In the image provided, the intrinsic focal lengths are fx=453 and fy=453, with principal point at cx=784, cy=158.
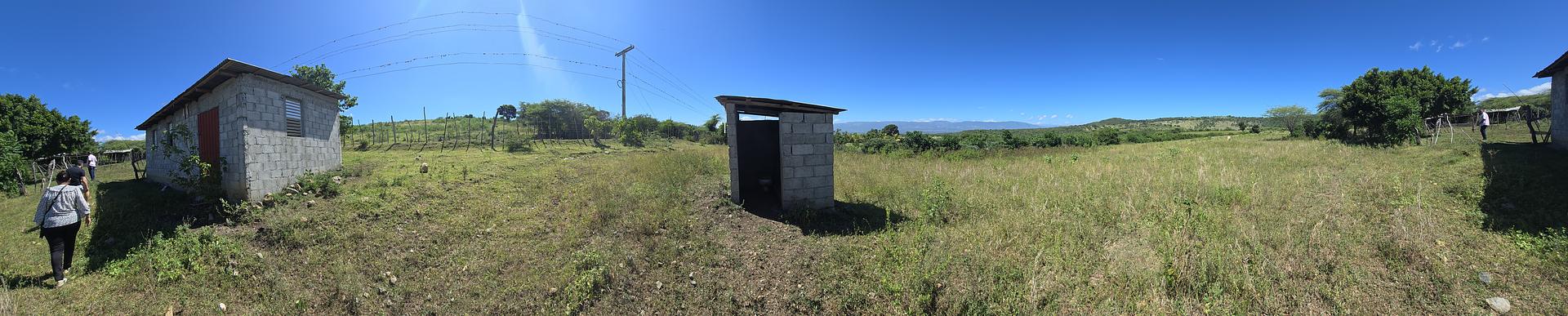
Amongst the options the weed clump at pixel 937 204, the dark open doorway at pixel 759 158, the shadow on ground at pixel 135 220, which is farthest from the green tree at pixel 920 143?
the shadow on ground at pixel 135 220

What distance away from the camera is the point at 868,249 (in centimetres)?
543

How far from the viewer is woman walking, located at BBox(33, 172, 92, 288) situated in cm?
514

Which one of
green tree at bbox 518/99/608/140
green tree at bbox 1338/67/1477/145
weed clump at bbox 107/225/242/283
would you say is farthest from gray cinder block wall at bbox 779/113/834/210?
green tree at bbox 518/99/608/140

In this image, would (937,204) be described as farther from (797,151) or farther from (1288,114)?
(1288,114)

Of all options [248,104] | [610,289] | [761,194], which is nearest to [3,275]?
[248,104]

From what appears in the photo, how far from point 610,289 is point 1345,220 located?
9.56 metres

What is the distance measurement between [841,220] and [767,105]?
221 centimetres

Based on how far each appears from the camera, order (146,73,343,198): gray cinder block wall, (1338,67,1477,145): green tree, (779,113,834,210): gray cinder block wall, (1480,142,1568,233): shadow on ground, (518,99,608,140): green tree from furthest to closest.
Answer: (518,99,608,140): green tree, (1338,67,1477,145): green tree, (146,73,343,198): gray cinder block wall, (779,113,834,210): gray cinder block wall, (1480,142,1568,233): shadow on ground

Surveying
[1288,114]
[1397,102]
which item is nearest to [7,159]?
[1397,102]

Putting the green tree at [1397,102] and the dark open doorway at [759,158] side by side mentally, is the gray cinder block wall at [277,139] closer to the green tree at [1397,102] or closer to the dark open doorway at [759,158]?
the dark open doorway at [759,158]

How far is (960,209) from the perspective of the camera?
282 inches

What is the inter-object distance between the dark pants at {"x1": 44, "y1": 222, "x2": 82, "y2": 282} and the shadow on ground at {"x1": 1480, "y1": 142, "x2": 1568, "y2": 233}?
56.0 ft

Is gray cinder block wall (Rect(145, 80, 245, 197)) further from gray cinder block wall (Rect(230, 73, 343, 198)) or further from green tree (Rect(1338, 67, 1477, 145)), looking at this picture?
green tree (Rect(1338, 67, 1477, 145))

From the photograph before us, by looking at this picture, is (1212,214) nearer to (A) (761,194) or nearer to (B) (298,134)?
(A) (761,194)
